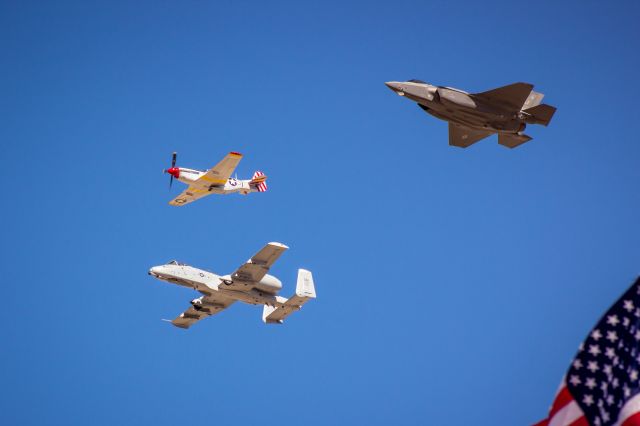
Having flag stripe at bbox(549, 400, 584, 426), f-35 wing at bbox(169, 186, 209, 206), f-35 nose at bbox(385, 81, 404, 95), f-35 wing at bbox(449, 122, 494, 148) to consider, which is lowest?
flag stripe at bbox(549, 400, 584, 426)

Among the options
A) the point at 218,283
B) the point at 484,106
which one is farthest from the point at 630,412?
the point at 218,283

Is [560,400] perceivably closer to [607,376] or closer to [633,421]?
[607,376]

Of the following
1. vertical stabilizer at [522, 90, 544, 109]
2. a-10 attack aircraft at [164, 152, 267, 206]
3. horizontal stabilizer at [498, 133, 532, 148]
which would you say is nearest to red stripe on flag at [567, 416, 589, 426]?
vertical stabilizer at [522, 90, 544, 109]

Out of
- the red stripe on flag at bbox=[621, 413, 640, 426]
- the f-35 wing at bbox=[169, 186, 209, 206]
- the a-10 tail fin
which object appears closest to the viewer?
the red stripe on flag at bbox=[621, 413, 640, 426]

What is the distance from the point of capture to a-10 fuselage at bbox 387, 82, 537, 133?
2019 inches

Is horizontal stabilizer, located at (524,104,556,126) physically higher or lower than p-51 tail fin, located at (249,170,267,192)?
lower

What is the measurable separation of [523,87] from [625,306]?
107 feet

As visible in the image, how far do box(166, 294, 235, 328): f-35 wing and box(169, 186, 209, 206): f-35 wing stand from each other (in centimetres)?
Answer: 1189

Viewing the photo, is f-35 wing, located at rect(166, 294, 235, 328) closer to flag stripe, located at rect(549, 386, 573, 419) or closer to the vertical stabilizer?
the vertical stabilizer

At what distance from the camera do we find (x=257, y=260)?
196 ft

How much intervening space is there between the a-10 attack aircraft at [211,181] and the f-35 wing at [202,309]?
453 inches

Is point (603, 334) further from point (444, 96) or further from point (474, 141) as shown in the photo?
point (474, 141)

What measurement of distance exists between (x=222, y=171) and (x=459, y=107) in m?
27.5

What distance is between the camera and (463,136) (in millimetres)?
58469
